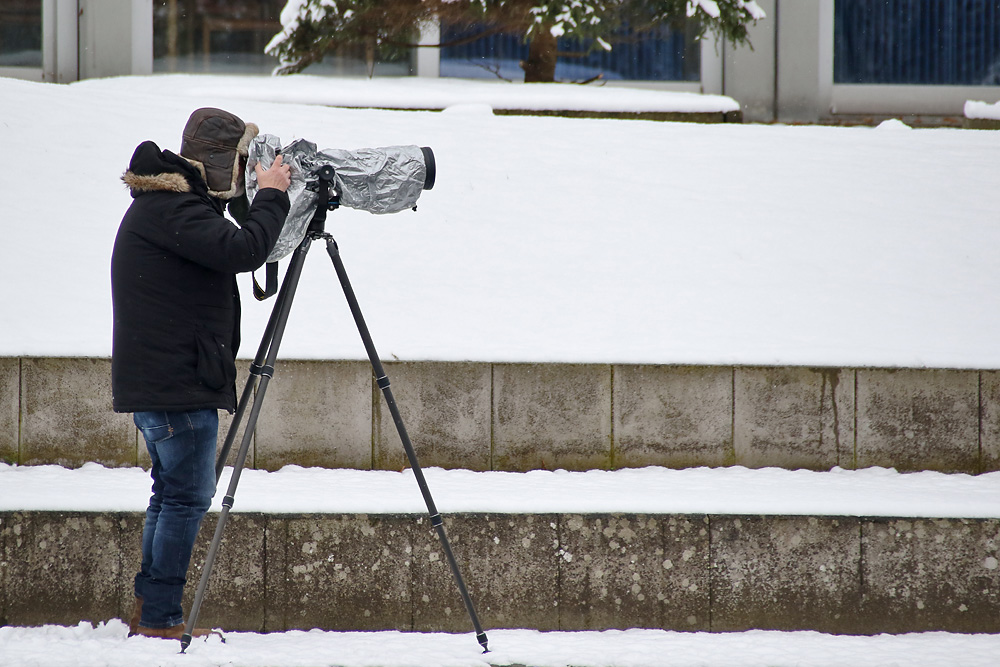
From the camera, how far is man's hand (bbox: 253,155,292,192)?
3.13 meters

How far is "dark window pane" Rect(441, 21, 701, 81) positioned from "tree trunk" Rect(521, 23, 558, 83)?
68 cm

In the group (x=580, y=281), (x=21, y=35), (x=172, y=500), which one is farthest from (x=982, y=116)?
(x=21, y=35)

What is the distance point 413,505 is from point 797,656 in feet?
5.48

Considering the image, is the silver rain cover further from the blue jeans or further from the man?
the blue jeans

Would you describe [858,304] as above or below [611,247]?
below

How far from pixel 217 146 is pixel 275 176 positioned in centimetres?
24

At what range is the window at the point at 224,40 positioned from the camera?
9070 mm

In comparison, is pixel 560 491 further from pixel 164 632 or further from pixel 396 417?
pixel 164 632

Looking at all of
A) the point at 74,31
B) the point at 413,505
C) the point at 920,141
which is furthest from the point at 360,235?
the point at 74,31

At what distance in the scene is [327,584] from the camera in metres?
3.76

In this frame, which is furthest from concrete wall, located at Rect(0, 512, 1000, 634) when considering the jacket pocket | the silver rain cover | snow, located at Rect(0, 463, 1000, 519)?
the silver rain cover

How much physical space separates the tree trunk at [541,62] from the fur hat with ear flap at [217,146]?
5640mm

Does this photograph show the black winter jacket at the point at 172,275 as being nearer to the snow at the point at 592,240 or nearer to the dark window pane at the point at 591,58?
the snow at the point at 592,240

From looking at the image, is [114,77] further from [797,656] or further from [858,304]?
[797,656]
